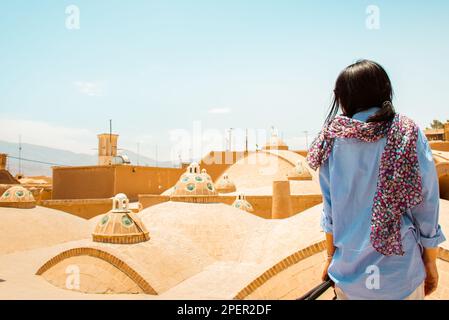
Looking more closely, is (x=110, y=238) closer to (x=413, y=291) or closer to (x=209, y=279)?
(x=209, y=279)

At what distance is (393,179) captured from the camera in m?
1.77

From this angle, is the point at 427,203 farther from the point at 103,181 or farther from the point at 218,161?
the point at 218,161

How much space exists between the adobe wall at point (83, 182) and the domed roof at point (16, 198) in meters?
7.56

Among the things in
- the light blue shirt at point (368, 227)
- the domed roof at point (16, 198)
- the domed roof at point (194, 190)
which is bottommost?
the domed roof at point (16, 198)

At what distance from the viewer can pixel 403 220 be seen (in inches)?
72.3

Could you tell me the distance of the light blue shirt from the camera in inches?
70.2

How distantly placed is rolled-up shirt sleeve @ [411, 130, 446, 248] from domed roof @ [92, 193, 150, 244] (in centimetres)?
1088

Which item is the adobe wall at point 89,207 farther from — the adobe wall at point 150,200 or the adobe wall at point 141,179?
the adobe wall at point 141,179

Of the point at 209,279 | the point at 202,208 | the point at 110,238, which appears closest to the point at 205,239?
the point at 202,208

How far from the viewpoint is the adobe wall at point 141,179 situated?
86.3 feet

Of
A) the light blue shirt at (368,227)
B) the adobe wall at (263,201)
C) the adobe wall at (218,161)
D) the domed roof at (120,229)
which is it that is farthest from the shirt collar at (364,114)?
the adobe wall at (218,161)

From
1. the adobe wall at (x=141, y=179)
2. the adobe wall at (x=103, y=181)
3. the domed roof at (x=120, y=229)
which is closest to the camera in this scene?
the domed roof at (x=120, y=229)

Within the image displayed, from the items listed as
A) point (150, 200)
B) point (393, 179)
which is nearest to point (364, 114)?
point (393, 179)

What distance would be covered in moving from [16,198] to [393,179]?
62.4 ft
